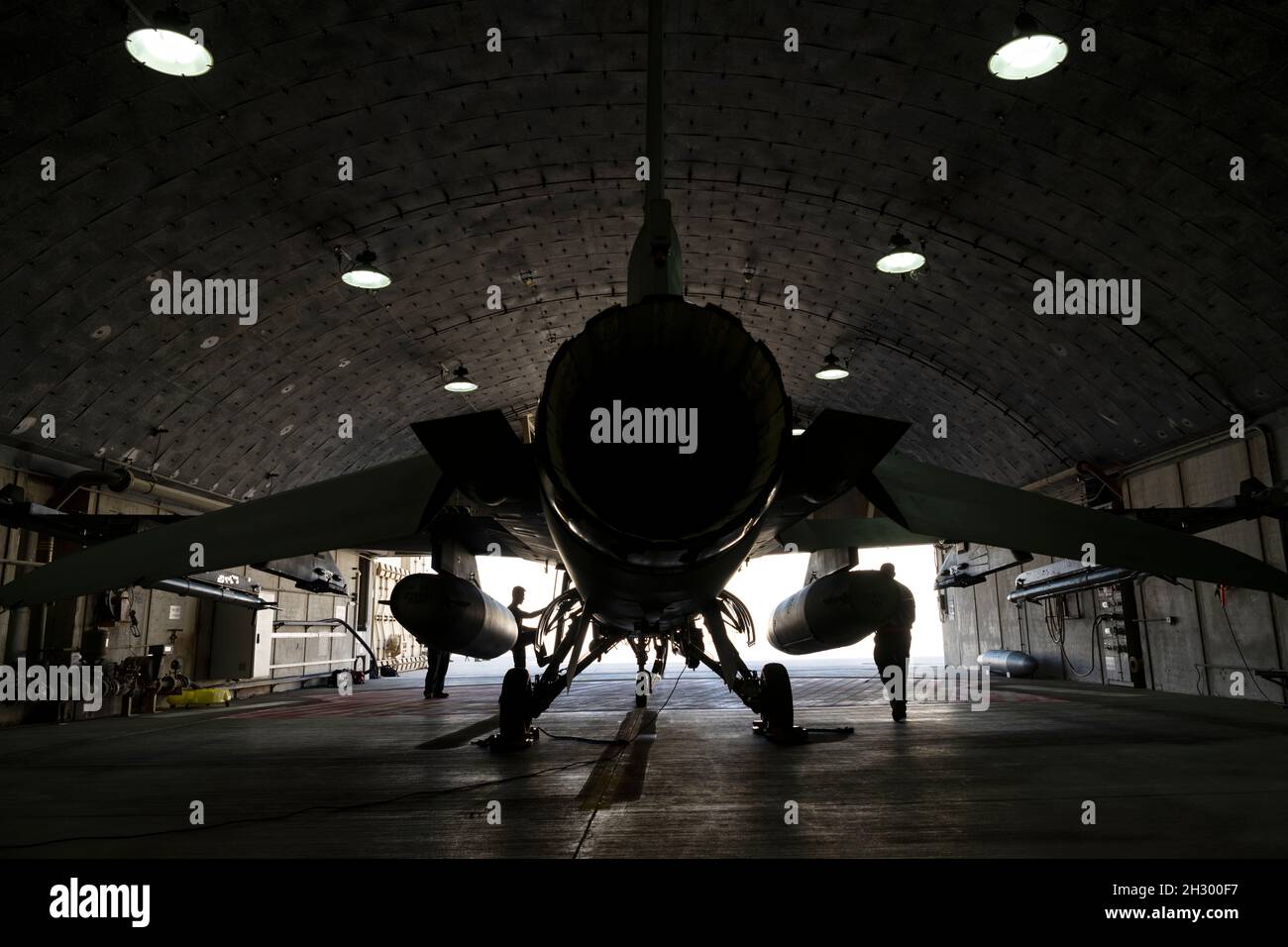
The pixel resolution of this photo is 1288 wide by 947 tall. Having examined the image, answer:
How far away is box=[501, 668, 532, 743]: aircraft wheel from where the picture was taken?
6.82m

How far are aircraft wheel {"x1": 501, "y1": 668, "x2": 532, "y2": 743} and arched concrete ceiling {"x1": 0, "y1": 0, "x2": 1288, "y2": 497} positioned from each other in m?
7.54

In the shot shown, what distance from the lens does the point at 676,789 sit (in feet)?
15.5

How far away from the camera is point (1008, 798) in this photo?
423 centimetres

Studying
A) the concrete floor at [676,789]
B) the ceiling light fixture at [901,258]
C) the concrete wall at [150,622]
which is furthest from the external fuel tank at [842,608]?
the concrete wall at [150,622]

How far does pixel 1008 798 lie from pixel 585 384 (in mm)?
3505

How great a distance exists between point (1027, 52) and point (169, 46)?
804 cm

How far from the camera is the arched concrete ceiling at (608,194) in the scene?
8312 millimetres

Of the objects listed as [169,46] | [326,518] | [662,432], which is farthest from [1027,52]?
[169,46]

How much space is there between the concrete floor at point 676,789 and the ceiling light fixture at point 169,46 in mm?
6123

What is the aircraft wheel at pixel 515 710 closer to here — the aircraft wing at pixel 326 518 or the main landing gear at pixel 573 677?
the main landing gear at pixel 573 677

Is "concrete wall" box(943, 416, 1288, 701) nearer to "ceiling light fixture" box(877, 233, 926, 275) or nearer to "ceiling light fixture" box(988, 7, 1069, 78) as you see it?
"ceiling light fixture" box(877, 233, 926, 275)

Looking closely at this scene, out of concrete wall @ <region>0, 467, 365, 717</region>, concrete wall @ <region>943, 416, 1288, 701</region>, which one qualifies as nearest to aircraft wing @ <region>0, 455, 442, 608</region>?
concrete wall @ <region>0, 467, 365, 717</region>

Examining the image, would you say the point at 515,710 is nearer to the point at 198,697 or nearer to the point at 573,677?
the point at 573,677
